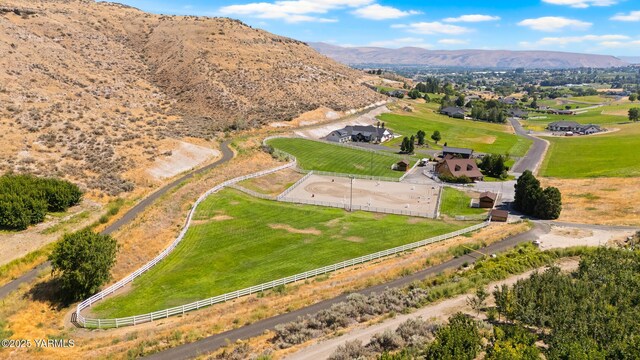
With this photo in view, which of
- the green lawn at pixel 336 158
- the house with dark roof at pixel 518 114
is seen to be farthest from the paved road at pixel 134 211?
the house with dark roof at pixel 518 114

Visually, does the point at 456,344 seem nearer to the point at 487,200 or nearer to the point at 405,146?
the point at 487,200

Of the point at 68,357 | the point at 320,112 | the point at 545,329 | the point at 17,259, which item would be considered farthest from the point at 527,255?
the point at 320,112

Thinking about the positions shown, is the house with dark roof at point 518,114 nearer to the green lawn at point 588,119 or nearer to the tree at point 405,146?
the green lawn at point 588,119

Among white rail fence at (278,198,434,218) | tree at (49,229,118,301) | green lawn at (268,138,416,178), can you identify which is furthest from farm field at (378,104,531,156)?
tree at (49,229,118,301)

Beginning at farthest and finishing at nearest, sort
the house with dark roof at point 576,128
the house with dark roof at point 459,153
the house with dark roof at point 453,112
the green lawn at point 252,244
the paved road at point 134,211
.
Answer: the house with dark roof at point 453,112 < the house with dark roof at point 576,128 < the house with dark roof at point 459,153 < the green lawn at point 252,244 < the paved road at point 134,211

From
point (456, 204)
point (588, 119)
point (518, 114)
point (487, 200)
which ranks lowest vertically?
point (456, 204)

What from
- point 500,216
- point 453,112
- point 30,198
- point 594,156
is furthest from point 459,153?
point 30,198
